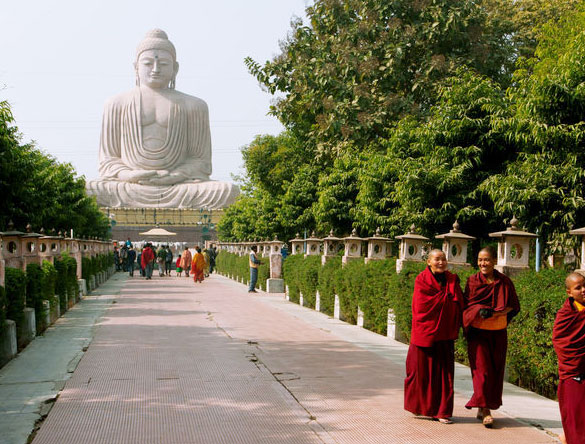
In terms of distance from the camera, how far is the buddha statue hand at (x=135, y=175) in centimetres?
5034

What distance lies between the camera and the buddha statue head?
167 feet

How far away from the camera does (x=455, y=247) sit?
34.0 feet

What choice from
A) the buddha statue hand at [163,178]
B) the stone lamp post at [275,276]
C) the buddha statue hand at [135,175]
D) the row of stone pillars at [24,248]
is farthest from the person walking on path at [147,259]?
the buddha statue hand at [163,178]

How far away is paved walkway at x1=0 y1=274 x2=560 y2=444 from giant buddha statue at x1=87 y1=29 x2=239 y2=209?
39.3 meters

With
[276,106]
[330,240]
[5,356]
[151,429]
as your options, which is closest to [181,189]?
[276,106]

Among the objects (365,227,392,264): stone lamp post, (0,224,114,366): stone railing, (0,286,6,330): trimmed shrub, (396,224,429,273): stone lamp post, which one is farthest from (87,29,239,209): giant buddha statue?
(0,286,6,330): trimmed shrub

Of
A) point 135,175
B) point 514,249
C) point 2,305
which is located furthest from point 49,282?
point 135,175

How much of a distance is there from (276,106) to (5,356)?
1726cm

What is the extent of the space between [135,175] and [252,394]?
147 feet

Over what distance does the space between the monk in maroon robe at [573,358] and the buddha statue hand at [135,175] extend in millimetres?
46944

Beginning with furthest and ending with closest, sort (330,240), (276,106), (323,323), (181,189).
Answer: (181,189) < (276,106) < (330,240) < (323,323)

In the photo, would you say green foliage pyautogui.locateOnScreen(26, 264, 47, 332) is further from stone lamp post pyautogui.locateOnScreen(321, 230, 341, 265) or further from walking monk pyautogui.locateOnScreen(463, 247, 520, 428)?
walking monk pyautogui.locateOnScreen(463, 247, 520, 428)

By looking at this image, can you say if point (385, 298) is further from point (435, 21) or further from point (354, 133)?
point (435, 21)

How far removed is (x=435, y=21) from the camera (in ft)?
67.2
